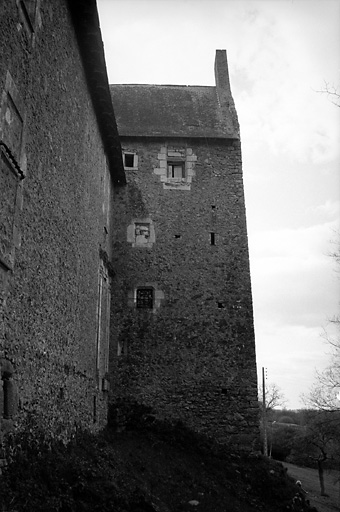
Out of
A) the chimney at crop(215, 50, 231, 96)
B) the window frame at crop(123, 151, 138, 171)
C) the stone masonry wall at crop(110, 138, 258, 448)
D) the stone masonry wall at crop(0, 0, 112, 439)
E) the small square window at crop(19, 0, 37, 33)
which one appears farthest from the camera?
the chimney at crop(215, 50, 231, 96)

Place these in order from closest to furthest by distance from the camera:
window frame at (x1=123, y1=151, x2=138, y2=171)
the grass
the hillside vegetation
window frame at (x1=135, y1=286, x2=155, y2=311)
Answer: the hillside vegetation, window frame at (x1=135, y1=286, x2=155, y2=311), window frame at (x1=123, y1=151, x2=138, y2=171), the grass

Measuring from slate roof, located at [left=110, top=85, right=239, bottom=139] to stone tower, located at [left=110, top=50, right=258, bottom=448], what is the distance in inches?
2.4

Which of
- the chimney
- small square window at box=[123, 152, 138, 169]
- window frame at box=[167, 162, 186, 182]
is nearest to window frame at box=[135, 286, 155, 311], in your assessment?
window frame at box=[167, 162, 186, 182]

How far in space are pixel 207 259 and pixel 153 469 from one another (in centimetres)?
638

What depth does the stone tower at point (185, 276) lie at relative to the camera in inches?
519

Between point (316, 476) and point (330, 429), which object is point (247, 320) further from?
point (316, 476)

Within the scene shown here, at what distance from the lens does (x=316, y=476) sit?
29609 millimetres

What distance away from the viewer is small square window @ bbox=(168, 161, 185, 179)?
50.9ft

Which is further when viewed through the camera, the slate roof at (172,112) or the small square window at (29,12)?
the slate roof at (172,112)

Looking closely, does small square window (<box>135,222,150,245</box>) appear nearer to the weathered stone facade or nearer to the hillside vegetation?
the weathered stone facade

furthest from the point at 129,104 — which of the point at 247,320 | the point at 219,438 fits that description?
the point at 219,438

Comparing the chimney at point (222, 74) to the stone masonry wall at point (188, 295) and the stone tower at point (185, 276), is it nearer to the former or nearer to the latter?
the stone tower at point (185, 276)

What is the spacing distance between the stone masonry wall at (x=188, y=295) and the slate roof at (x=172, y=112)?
407mm

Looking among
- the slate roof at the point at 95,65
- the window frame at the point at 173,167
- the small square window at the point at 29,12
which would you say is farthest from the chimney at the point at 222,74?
the small square window at the point at 29,12
